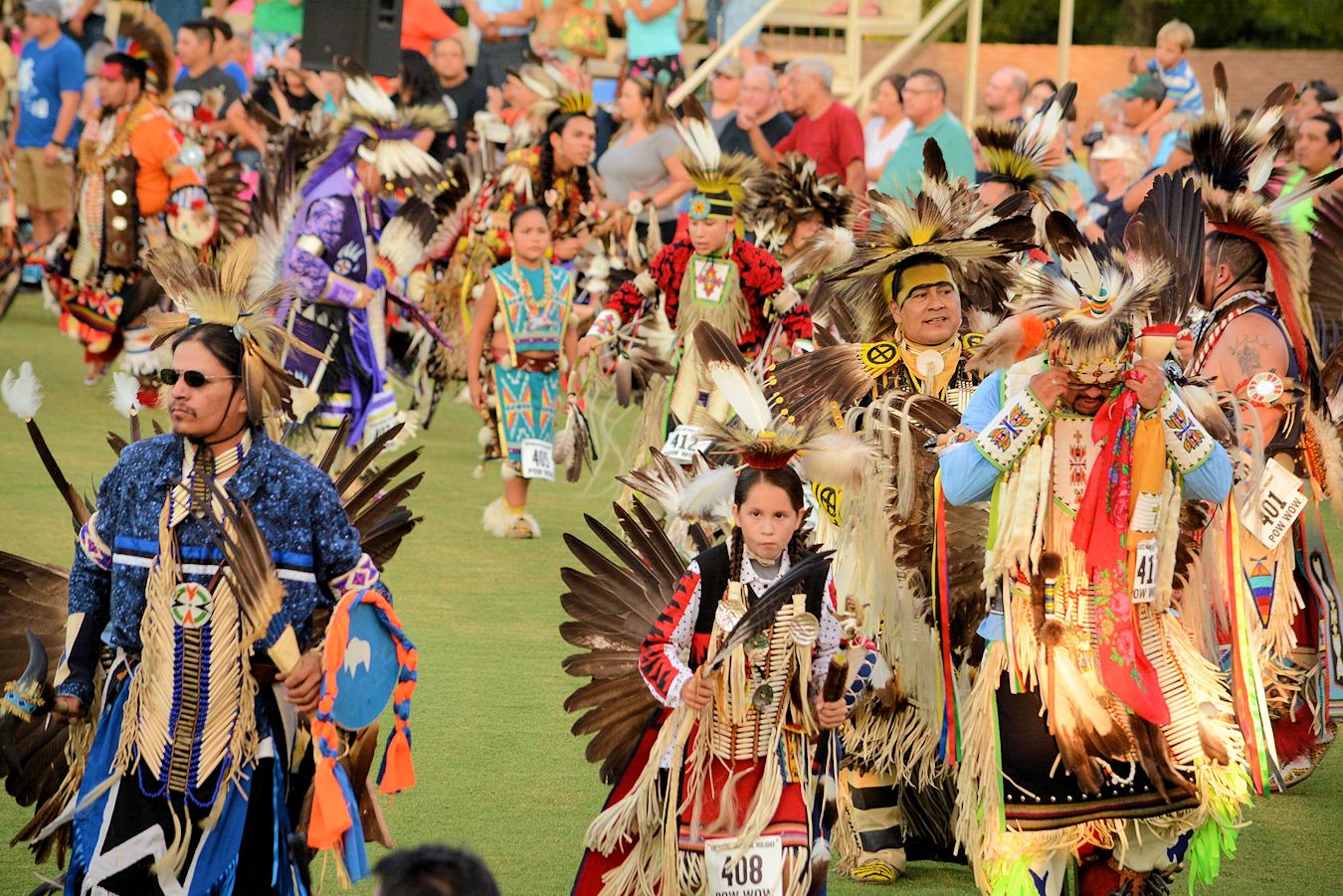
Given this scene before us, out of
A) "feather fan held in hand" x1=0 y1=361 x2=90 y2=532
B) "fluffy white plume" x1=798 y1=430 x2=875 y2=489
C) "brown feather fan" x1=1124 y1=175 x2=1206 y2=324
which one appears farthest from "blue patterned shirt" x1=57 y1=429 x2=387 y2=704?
"brown feather fan" x1=1124 y1=175 x2=1206 y2=324

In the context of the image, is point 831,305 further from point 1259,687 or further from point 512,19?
point 512,19

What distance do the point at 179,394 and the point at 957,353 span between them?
2.18 meters

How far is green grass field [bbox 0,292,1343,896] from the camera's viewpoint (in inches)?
191

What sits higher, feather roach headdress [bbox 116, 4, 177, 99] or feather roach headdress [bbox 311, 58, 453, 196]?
feather roach headdress [bbox 116, 4, 177, 99]

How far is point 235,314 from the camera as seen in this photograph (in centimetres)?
372

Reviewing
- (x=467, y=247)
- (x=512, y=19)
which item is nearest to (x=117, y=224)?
(x=467, y=247)

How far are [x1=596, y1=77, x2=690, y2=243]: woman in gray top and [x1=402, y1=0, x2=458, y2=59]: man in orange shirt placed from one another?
3.06 meters

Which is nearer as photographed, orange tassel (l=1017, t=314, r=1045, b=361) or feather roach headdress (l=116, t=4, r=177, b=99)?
orange tassel (l=1017, t=314, r=1045, b=361)

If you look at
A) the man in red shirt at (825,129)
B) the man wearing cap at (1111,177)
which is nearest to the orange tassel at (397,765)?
the man wearing cap at (1111,177)

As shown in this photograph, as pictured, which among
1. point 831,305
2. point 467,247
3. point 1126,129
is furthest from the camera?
point 1126,129

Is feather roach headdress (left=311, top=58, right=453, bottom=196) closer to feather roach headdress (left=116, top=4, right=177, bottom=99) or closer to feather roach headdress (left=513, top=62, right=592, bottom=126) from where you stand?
feather roach headdress (left=513, top=62, right=592, bottom=126)

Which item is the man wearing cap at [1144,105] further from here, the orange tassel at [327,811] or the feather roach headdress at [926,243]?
the orange tassel at [327,811]

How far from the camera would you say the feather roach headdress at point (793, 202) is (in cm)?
837

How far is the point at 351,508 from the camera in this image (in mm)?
4066
